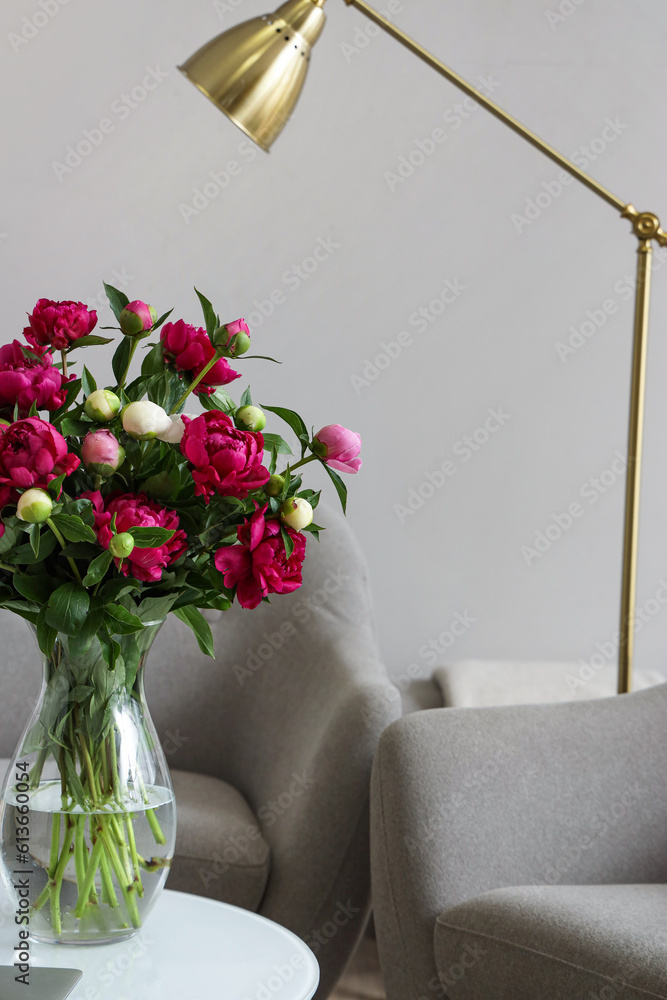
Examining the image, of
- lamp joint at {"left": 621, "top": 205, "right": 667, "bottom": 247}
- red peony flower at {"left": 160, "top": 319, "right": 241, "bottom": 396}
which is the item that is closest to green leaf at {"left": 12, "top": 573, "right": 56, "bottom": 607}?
red peony flower at {"left": 160, "top": 319, "right": 241, "bottom": 396}

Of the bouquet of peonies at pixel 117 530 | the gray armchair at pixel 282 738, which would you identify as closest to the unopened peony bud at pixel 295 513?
the bouquet of peonies at pixel 117 530

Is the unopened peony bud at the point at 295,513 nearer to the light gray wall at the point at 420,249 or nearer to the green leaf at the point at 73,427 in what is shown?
the green leaf at the point at 73,427

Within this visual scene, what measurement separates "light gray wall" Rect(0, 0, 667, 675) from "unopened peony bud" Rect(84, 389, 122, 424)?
1.37 m

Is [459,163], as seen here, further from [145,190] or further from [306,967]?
[306,967]

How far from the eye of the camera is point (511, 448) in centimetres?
216

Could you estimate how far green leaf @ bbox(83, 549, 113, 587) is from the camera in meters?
0.68

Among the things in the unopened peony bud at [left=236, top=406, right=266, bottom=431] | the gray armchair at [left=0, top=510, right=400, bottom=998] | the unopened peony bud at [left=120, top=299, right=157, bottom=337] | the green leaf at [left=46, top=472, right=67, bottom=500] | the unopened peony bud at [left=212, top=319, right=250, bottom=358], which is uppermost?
the unopened peony bud at [left=212, top=319, right=250, bottom=358]

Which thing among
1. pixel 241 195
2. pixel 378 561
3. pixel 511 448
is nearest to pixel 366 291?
pixel 241 195

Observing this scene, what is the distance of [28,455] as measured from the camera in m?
0.65

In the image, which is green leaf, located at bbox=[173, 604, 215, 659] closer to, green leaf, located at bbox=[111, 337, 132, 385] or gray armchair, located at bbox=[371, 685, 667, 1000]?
green leaf, located at bbox=[111, 337, 132, 385]

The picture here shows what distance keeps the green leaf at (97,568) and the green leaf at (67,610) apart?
0.03 metres

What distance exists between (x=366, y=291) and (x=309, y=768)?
1187mm

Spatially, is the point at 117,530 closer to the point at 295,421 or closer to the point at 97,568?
the point at 97,568

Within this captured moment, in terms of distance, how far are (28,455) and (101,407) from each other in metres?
0.08
